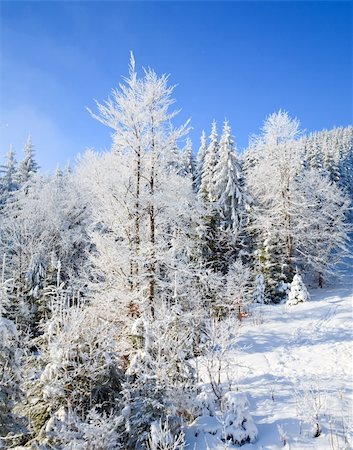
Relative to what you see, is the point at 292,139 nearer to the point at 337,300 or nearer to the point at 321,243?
the point at 321,243

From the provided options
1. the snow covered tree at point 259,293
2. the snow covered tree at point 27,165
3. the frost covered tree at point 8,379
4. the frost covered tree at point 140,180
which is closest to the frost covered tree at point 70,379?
the frost covered tree at point 8,379

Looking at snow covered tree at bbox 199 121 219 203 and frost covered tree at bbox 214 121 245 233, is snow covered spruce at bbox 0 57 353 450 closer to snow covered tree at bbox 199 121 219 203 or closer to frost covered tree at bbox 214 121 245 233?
frost covered tree at bbox 214 121 245 233

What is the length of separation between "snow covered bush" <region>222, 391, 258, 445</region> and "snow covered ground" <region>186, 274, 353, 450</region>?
18 centimetres

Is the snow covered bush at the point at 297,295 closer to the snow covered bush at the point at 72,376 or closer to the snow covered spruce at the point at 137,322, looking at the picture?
the snow covered spruce at the point at 137,322

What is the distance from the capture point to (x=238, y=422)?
728 centimetres

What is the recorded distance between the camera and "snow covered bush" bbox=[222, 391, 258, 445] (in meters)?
7.11

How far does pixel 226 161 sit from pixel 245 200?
357 cm

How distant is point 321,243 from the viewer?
26562 mm

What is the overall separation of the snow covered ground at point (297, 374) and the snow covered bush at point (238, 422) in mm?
180

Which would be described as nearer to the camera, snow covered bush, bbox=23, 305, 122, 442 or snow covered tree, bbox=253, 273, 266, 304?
snow covered bush, bbox=23, 305, 122, 442

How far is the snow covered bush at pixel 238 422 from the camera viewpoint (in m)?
7.11

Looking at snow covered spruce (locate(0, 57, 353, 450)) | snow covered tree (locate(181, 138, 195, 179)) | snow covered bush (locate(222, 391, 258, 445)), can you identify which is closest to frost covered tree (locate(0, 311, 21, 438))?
snow covered spruce (locate(0, 57, 353, 450))

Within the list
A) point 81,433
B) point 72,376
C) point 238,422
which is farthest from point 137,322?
point 238,422

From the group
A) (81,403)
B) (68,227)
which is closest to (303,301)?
(81,403)
